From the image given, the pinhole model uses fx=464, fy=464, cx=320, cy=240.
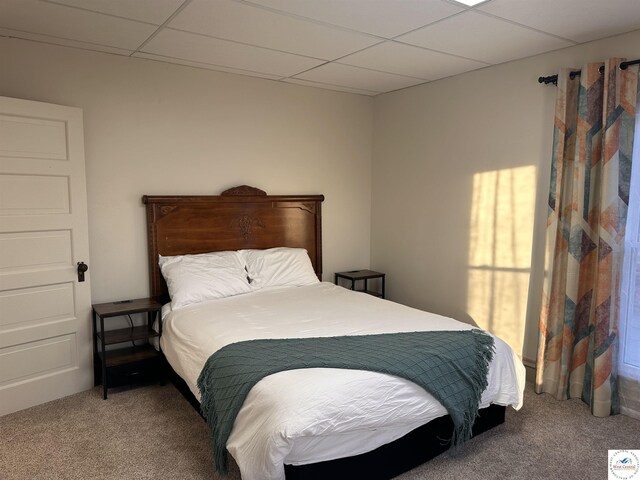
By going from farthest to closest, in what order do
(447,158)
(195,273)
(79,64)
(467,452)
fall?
(447,158) → (195,273) → (79,64) → (467,452)

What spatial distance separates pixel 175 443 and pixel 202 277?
1250mm

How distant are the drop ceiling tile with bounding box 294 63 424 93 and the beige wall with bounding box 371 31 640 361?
0.64 ft

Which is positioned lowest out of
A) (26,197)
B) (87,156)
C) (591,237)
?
(591,237)

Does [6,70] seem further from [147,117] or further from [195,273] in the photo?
[195,273]

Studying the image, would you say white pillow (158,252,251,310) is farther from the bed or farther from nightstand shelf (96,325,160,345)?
nightstand shelf (96,325,160,345)

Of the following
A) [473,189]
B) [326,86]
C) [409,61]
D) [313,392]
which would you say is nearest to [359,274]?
[473,189]

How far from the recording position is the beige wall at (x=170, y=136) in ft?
10.7

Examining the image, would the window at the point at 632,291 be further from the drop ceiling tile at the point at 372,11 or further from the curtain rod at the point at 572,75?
the drop ceiling tile at the point at 372,11

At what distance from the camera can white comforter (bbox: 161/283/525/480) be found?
194 cm

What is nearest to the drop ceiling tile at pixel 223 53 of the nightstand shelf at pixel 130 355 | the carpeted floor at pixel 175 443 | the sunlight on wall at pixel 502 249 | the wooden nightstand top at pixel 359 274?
the sunlight on wall at pixel 502 249

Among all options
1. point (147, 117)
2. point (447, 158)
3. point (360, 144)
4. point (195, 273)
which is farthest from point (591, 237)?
point (147, 117)

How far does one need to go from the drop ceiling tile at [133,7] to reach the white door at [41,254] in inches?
32.0

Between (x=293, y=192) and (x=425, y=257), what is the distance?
4.52ft

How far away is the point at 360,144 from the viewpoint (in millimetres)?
4785
